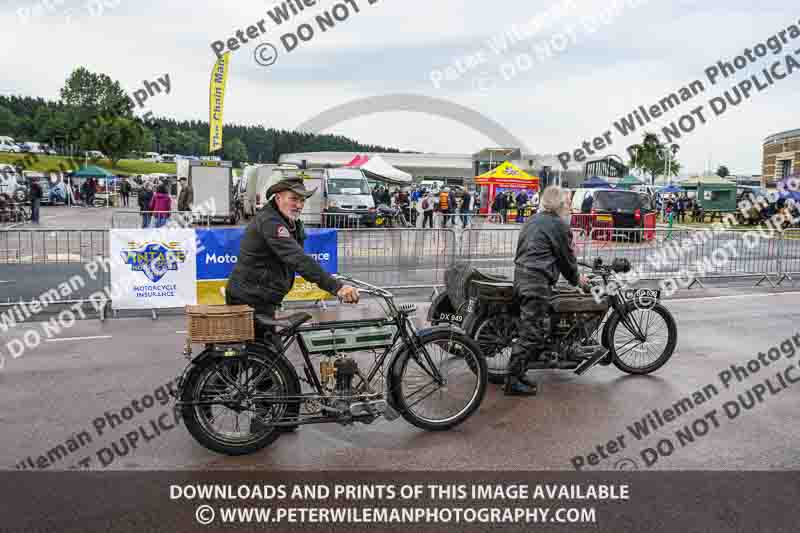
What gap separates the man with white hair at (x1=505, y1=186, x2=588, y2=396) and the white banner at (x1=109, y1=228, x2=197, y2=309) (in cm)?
535

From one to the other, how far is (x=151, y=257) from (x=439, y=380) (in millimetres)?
5882

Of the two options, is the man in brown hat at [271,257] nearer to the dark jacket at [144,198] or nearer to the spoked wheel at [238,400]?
the spoked wheel at [238,400]

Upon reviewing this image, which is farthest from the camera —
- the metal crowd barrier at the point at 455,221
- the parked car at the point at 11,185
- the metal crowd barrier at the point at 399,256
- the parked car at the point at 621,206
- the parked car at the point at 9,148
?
the parked car at the point at 9,148

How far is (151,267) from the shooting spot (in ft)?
32.3

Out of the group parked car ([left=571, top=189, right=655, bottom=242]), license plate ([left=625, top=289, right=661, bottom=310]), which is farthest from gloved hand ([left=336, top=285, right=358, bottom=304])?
parked car ([left=571, top=189, right=655, bottom=242])

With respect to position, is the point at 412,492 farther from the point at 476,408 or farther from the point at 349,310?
the point at 349,310

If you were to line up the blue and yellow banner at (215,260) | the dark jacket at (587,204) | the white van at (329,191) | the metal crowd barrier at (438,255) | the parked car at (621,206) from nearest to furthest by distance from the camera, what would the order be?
the blue and yellow banner at (215,260), the metal crowd barrier at (438,255), the parked car at (621,206), the dark jacket at (587,204), the white van at (329,191)

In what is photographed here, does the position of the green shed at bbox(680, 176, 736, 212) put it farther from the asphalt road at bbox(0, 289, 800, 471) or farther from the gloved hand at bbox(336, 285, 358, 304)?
the gloved hand at bbox(336, 285, 358, 304)

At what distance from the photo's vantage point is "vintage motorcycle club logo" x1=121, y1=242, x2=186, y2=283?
981 centimetres

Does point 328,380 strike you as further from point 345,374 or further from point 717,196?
point 717,196

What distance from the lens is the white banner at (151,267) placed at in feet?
32.1

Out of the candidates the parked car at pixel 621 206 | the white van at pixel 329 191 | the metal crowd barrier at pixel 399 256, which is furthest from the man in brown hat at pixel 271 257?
the white van at pixel 329 191

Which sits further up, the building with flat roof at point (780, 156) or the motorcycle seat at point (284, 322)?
the building with flat roof at point (780, 156)

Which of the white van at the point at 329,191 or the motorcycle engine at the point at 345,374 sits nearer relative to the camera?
the motorcycle engine at the point at 345,374
